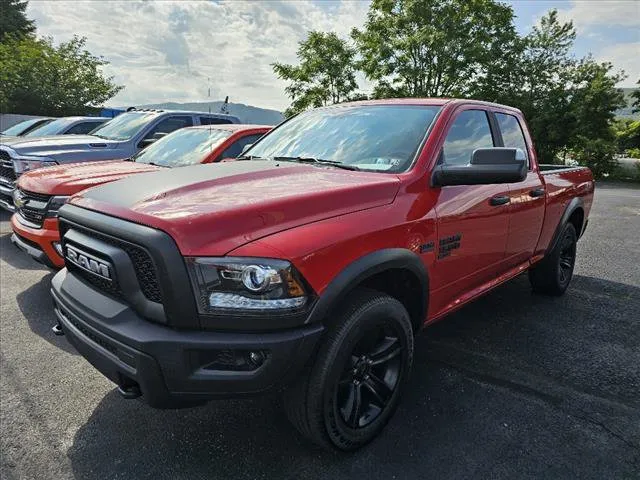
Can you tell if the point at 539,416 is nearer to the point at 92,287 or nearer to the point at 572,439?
the point at 572,439

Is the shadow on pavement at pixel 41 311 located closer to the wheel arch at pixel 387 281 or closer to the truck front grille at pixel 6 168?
the truck front grille at pixel 6 168

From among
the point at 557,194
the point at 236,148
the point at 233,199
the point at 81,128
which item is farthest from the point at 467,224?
the point at 81,128

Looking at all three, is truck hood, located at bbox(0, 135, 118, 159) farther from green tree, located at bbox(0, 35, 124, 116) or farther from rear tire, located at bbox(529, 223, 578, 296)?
green tree, located at bbox(0, 35, 124, 116)

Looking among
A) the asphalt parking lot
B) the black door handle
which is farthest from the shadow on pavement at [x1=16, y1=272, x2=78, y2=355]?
the black door handle

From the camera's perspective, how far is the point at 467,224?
293 cm

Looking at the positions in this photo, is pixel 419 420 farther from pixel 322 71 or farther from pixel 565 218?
pixel 322 71

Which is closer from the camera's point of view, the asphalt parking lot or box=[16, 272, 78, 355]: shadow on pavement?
the asphalt parking lot

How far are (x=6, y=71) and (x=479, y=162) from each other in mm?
24016

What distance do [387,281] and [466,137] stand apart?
1317 mm

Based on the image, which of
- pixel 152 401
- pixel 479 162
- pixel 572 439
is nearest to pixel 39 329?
pixel 152 401

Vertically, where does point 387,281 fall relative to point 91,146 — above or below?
below

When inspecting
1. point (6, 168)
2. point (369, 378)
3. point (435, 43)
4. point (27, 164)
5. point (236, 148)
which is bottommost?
point (369, 378)

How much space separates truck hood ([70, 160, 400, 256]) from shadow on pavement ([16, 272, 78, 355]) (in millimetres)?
1673

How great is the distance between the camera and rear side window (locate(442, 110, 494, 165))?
2.97 meters
